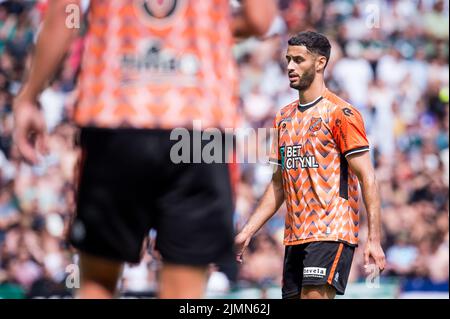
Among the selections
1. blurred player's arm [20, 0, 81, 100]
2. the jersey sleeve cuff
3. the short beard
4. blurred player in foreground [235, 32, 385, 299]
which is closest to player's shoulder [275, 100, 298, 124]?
blurred player in foreground [235, 32, 385, 299]

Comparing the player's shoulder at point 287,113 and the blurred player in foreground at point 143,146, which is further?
the player's shoulder at point 287,113

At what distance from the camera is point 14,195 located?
959 centimetres

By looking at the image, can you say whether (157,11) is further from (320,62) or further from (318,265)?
(320,62)

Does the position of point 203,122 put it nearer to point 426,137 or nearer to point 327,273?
point 327,273

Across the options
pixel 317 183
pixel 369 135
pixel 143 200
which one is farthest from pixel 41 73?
pixel 369 135

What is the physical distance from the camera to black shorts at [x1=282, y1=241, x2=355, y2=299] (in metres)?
5.27

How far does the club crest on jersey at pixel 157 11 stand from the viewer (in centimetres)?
261

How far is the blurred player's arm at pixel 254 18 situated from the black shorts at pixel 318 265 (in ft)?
9.00

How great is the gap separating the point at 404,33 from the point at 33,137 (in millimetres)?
8576

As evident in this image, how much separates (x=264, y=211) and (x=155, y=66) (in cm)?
299

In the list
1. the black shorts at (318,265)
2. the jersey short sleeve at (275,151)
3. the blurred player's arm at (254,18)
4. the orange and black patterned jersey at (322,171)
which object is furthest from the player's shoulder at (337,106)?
the blurred player's arm at (254,18)

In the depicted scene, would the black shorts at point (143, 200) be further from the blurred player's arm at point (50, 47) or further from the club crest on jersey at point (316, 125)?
the club crest on jersey at point (316, 125)

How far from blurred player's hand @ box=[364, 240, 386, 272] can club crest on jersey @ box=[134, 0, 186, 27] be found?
8.87ft

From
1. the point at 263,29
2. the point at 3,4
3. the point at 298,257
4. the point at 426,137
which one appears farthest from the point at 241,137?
the point at 263,29
